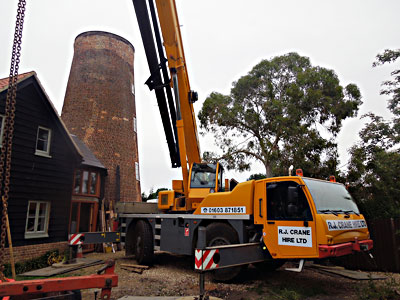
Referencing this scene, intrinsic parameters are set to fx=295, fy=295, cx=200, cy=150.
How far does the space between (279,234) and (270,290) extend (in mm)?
1314

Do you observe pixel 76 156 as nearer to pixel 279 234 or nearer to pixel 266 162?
pixel 279 234

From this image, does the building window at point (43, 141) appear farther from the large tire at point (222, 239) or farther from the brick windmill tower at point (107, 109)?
the large tire at point (222, 239)

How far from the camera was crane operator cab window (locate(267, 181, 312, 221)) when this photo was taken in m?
6.11

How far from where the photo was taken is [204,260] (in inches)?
203

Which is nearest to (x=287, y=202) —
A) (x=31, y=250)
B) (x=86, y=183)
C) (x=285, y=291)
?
(x=285, y=291)

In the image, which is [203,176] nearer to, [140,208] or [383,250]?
[140,208]

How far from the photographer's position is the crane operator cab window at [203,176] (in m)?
9.07

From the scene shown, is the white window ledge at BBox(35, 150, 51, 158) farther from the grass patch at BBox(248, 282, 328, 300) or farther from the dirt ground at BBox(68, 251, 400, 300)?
the grass patch at BBox(248, 282, 328, 300)

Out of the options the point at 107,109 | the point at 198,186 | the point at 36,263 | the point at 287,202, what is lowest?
the point at 36,263

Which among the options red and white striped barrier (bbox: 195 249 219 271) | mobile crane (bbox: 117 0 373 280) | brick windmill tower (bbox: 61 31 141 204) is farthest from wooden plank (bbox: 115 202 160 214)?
brick windmill tower (bbox: 61 31 141 204)

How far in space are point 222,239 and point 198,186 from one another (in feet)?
6.93

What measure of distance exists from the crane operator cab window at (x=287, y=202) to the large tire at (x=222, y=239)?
122 cm

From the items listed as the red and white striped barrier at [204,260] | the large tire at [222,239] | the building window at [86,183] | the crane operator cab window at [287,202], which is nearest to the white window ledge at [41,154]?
the building window at [86,183]

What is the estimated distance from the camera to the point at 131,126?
21500 mm
